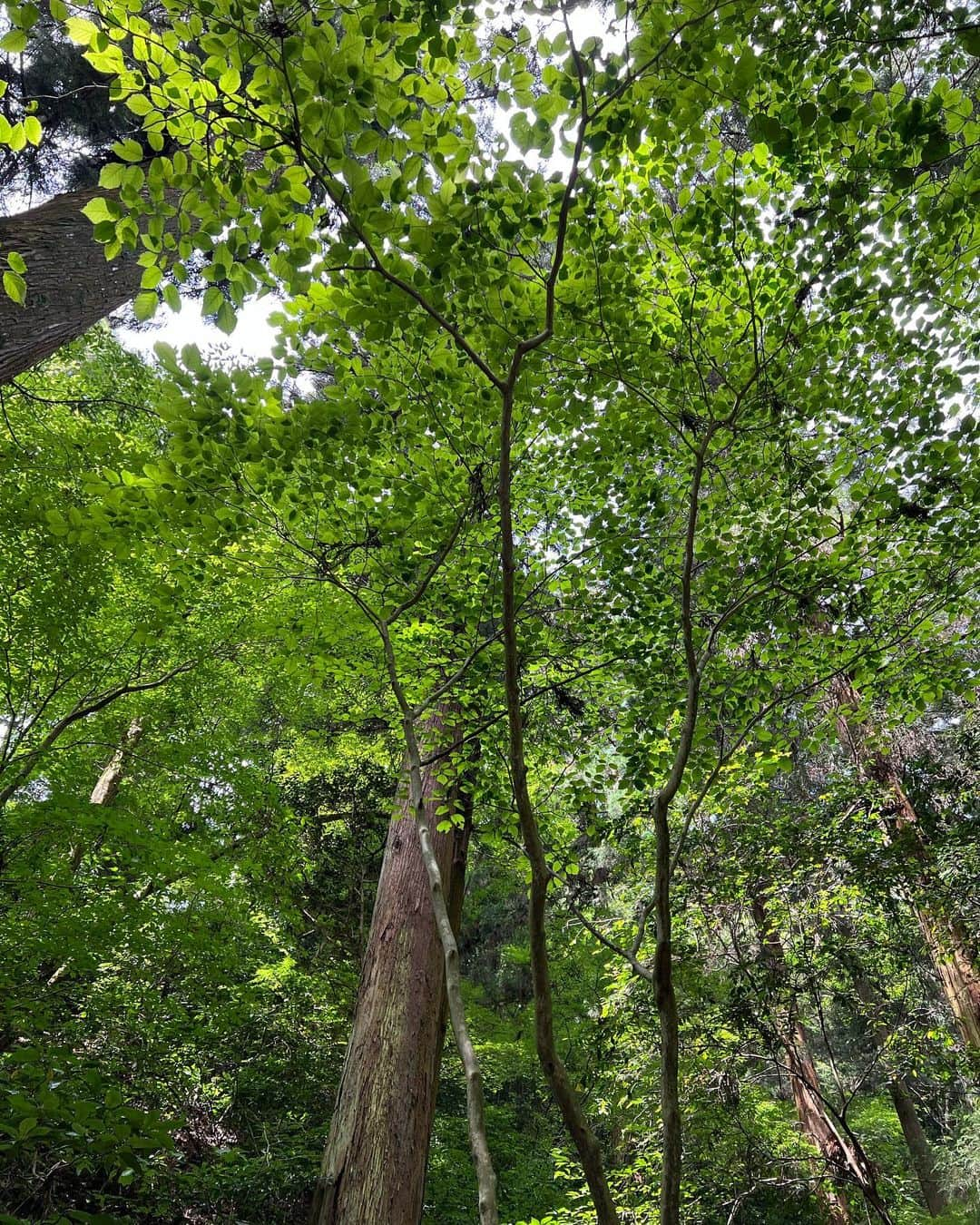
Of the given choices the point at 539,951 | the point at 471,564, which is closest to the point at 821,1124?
the point at 471,564

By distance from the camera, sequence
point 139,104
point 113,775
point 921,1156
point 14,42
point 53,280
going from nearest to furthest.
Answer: point 14,42 → point 139,104 → point 53,280 → point 113,775 → point 921,1156

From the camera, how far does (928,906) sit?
17.4ft

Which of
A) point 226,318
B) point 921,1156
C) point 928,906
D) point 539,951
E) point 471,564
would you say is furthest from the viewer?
point 921,1156

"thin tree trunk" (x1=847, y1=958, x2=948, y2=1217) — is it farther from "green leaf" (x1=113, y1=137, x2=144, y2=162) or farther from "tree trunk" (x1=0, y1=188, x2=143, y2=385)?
"green leaf" (x1=113, y1=137, x2=144, y2=162)

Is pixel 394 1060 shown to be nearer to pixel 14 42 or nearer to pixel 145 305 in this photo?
pixel 145 305

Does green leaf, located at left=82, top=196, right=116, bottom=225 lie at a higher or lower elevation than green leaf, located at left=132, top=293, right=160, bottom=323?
higher

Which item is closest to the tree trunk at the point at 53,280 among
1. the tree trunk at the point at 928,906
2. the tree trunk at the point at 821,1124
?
the tree trunk at the point at 928,906

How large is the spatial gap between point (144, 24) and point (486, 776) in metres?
3.59

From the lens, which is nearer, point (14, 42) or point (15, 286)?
point (14, 42)

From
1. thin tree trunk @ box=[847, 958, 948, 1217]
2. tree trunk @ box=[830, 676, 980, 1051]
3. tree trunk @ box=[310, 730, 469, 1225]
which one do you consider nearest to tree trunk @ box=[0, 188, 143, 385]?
tree trunk @ box=[310, 730, 469, 1225]

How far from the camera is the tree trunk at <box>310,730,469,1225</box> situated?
3477 mm

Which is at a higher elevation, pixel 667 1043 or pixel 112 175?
pixel 112 175

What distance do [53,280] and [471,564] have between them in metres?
3.22

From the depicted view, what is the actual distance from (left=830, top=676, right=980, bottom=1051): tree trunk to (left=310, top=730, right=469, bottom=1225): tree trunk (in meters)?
3.07
